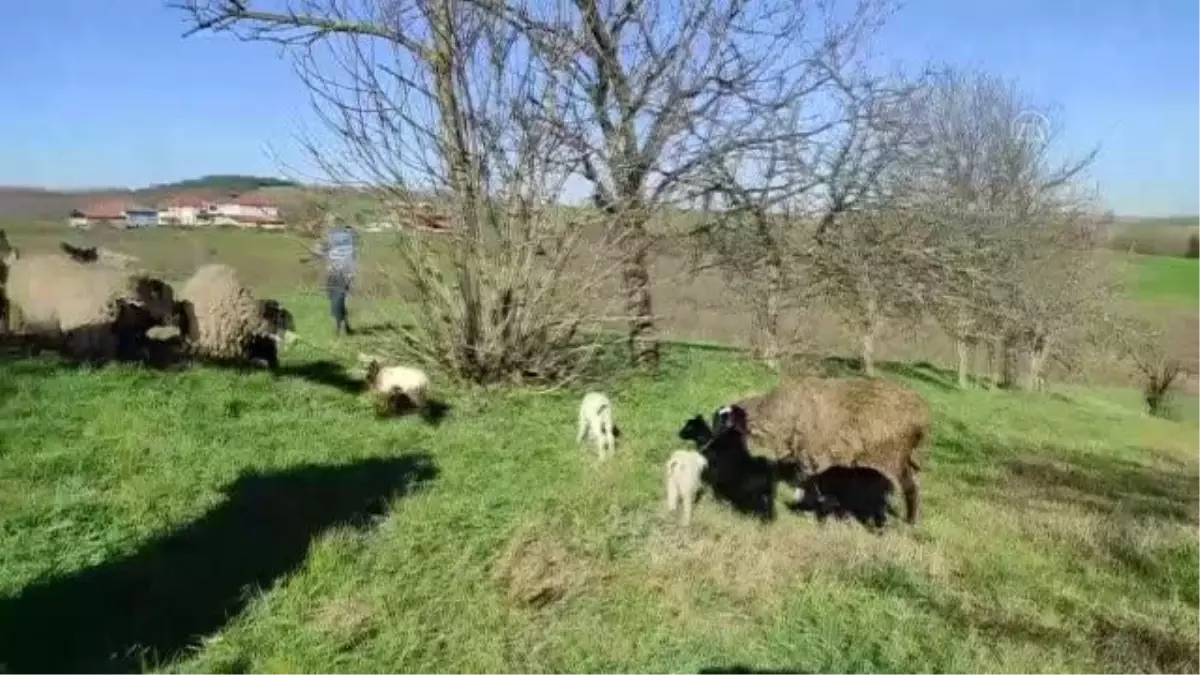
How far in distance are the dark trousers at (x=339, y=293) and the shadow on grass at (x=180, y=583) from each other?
8.38m

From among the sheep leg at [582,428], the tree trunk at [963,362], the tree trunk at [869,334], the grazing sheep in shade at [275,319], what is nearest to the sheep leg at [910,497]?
the sheep leg at [582,428]

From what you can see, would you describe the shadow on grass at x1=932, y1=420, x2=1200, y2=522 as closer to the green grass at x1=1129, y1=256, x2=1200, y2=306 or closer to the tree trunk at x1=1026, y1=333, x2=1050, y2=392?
the tree trunk at x1=1026, y1=333, x2=1050, y2=392

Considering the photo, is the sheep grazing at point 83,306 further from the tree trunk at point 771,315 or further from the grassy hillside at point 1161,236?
the grassy hillside at point 1161,236

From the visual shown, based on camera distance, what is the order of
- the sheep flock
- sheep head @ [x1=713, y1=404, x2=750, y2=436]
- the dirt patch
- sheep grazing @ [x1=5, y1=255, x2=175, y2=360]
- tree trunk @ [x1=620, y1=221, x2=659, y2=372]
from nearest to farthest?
the dirt patch → the sheep flock → sheep head @ [x1=713, y1=404, x2=750, y2=436] → sheep grazing @ [x1=5, y1=255, x2=175, y2=360] → tree trunk @ [x1=620, y1=221, x2=659, y2=372]

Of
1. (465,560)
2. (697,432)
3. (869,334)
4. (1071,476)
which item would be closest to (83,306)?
(697,432)

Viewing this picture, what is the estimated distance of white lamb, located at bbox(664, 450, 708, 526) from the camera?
906 cm

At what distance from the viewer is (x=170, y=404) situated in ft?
34.9

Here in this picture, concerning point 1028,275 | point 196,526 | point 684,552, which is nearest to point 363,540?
point 196,526

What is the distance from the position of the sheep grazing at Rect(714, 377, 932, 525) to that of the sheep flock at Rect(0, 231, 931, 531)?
10 millimetres

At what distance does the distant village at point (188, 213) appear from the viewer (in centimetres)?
1614

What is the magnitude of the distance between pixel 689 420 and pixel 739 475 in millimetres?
2243

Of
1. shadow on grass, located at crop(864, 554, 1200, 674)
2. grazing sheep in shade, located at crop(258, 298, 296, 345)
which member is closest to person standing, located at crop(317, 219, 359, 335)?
grazing sheep in shade, located at crop(258, 298, 296, 345)

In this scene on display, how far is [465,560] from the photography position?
749 cm

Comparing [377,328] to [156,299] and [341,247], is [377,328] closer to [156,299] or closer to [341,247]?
A: [341,247]
